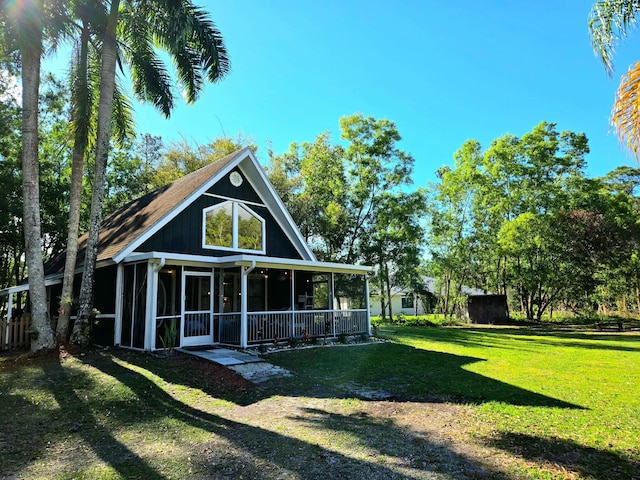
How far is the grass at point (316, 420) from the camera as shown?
4168 mm

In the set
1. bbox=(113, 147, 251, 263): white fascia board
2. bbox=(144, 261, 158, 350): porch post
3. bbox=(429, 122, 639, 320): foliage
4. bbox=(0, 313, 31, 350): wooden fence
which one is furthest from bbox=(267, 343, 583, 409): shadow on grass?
bbox=(429, 122, 639, 320): foliage

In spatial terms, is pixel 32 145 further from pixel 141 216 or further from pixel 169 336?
pixel 169 336

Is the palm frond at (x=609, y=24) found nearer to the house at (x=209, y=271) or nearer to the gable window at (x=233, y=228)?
the house at (x=209, y=271)

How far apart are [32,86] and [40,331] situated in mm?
6403

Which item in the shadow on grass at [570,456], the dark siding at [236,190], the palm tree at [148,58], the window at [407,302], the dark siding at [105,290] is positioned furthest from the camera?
the window at [407,302]

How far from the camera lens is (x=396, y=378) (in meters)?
8.59

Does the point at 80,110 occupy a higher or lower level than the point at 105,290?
Result: higher

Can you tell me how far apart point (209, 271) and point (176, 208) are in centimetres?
219

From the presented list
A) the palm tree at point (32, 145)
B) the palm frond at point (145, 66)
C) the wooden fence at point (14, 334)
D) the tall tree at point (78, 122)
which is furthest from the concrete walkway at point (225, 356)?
the palm frond at point (145, 66)

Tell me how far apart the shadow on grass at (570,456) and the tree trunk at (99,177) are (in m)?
10.4

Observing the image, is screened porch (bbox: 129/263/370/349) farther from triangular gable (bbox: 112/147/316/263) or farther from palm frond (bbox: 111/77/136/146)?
palm frond (bbox: 111/77/136/146)

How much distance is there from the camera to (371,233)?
2647 centimetres

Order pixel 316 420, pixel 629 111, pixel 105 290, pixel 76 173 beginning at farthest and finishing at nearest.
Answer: pixel 105 290 → pixel 76 173 → pixel 629 111 → pixel 316 420

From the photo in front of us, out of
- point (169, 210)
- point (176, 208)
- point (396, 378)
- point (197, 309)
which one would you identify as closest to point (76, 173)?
point (169, 210)
